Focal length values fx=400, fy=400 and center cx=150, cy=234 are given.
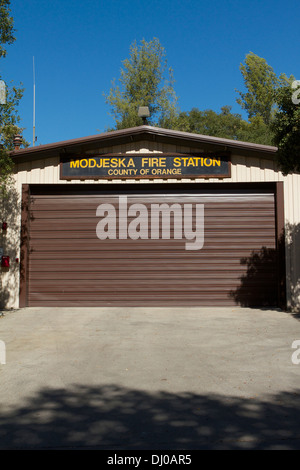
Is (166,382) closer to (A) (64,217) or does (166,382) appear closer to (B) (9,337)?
(B) (9,337)

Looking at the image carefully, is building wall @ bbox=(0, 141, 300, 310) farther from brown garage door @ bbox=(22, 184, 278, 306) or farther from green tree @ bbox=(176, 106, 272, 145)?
green tree @ bbox=(176, 106, 272, 145)

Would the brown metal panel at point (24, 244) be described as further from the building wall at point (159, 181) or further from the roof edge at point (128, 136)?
the roof edge at point (128, 136)

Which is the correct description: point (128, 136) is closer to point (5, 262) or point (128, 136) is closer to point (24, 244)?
point (24, 244)

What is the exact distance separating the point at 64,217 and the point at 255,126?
31.9m

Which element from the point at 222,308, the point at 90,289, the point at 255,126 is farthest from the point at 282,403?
the point at 255,126

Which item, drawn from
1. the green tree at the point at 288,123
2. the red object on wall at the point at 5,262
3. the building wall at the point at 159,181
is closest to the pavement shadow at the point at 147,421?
the green tree at the point at 288,123

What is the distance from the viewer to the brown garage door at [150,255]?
35.7 feet

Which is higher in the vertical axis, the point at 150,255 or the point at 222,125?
the point at 222,125

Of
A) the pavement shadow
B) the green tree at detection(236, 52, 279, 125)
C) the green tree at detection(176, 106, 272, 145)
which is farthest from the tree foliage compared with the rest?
the green tree at detection(236, 52, 279, 125)

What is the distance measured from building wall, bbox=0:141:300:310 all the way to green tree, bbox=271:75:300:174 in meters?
2.62

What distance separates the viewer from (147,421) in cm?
373

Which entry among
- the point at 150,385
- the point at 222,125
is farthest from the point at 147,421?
the point at 222,125

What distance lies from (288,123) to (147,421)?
6198 millimetres
